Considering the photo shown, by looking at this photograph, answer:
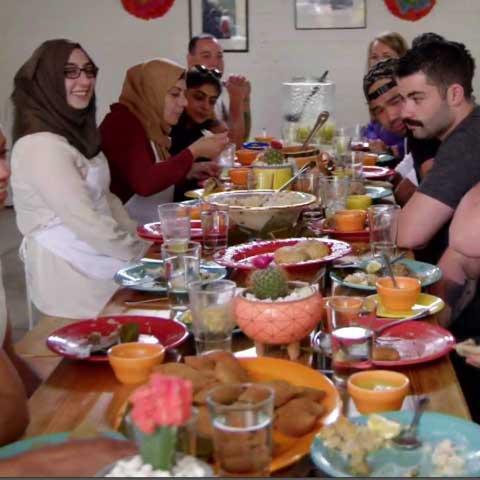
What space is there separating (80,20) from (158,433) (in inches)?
263

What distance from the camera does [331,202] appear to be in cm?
276

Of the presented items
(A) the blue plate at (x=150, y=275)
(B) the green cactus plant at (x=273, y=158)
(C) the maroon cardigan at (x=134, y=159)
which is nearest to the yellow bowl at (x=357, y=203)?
(B) the green cactus plant at (x=273, y=158)

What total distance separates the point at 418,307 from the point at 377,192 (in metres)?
1.54

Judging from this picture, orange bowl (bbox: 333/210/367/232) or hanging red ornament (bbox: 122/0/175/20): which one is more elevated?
hanging red ornament (bbox: 122/0/175/20)

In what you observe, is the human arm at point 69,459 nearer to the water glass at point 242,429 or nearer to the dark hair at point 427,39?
the water glass at point 242,429

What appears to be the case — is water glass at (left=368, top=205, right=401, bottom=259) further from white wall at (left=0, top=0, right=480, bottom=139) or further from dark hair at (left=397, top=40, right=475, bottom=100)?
white wall at (left=0, top=0, right=480, bottom=139)

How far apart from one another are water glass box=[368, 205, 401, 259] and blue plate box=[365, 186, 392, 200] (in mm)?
904

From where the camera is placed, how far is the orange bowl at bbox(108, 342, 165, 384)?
56.4 inches

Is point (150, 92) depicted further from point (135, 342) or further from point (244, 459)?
point (244, 459)

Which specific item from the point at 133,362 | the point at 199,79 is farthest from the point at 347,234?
the point at 199,79

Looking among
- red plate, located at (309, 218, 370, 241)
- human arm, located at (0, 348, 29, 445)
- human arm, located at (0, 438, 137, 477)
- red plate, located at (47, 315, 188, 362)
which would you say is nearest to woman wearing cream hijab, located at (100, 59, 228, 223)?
red plate, located at (309, 218, 370, 241)

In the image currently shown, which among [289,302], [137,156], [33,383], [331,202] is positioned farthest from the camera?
[137,156]

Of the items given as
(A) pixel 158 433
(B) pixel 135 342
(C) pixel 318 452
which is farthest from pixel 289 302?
(A) pixel 158 433

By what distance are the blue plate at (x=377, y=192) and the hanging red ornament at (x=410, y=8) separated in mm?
3857
